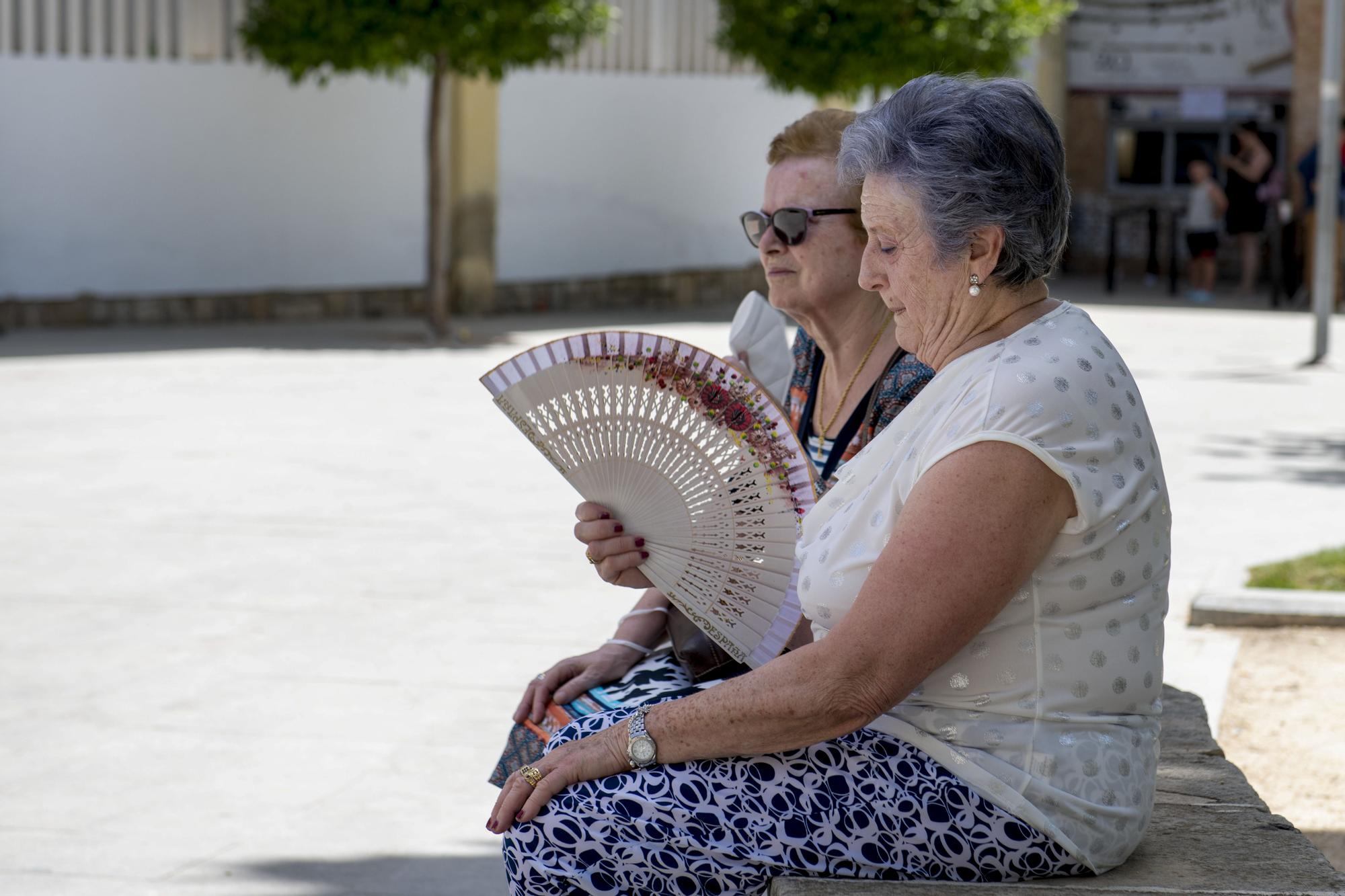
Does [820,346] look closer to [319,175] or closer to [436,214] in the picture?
[436,214]

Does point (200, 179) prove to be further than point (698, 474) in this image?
Yes

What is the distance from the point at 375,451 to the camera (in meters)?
9.36

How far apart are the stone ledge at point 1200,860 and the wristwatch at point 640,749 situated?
230mm

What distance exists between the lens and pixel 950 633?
2.10 meters

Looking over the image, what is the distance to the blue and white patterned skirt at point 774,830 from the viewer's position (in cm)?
224

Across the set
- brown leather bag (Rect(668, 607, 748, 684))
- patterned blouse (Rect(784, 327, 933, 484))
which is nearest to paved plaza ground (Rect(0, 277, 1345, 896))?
brown leather bag (Rect(668, 607, 748, 684))

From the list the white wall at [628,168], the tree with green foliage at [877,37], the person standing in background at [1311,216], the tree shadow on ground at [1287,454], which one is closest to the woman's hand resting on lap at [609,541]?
the tree shadow on ground at [1287,454]

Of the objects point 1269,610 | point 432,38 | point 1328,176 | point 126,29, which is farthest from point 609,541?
point 126,29

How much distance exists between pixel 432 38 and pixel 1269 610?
10.3 meters

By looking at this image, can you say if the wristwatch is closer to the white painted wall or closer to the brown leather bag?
the brown leather bag

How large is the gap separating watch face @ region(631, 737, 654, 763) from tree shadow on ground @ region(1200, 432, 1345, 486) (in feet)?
23.3

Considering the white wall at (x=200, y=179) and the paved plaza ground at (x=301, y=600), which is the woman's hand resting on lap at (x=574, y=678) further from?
the white wall at (x=200, y=179)

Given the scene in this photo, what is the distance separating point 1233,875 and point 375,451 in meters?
7.37

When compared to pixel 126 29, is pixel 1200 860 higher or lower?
lower
